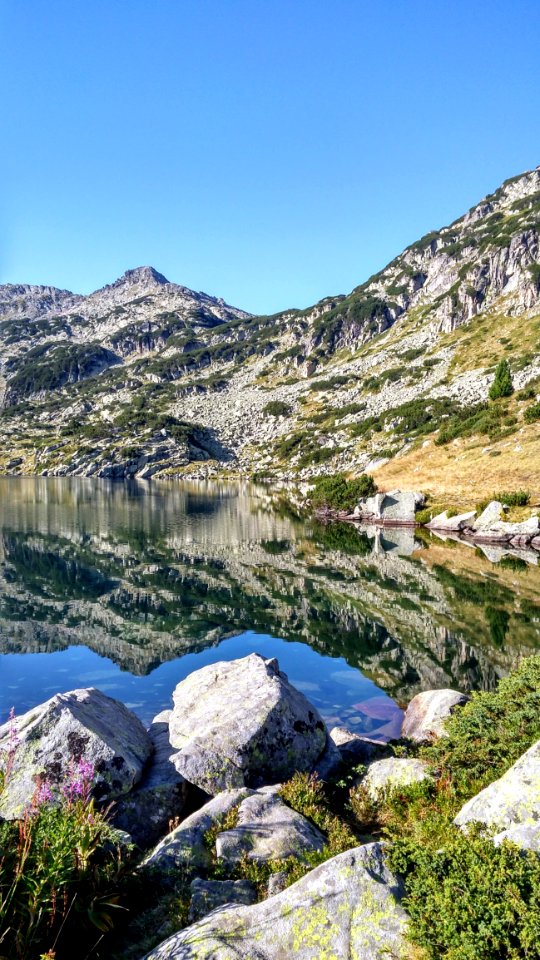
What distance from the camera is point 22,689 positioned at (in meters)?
20.6

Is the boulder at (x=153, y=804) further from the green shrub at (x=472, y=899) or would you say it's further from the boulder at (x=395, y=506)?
the boulder at (x=395, y=506)

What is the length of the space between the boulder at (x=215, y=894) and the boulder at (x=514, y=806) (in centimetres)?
329

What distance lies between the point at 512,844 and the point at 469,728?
16.2ft

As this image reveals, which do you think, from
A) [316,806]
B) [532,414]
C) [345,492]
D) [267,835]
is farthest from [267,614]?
[532,414]

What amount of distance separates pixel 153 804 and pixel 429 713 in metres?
8.82

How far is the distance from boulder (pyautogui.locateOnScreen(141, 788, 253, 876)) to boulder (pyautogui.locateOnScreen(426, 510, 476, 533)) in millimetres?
56610

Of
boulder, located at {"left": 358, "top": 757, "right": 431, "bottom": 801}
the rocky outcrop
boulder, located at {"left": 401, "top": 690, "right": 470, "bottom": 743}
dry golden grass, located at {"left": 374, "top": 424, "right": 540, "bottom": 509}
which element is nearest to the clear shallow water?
boulder, located at {"left": 401, "top": 690, "right": 470, "bottom": 743}

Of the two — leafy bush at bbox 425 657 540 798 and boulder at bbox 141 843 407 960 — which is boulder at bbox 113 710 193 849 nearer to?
boulder at bbox 141 843 407 960

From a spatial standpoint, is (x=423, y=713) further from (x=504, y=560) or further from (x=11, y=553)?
(x=11, y=553)

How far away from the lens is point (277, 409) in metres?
185

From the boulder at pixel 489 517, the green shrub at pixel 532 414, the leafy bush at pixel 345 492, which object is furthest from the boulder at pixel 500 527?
the green shrub at pixel 532 414

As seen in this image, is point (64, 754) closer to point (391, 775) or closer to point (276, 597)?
point (391, 775)

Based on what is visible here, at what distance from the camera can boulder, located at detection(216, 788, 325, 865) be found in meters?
8.36

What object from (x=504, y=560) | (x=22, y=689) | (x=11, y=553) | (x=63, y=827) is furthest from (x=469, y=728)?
(x=11, y=553)
